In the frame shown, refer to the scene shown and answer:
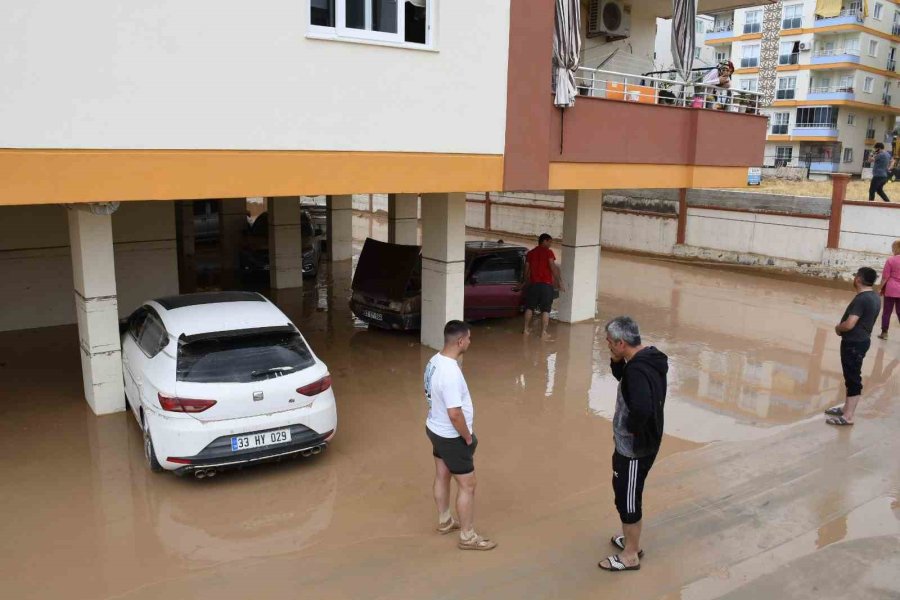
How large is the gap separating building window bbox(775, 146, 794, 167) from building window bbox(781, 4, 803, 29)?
8562mm

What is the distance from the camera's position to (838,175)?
16.8 m

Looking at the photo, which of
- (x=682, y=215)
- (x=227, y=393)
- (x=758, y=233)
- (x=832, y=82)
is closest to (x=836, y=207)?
(x=758, y=233)

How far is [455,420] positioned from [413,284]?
679 cm

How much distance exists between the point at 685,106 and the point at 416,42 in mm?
5349

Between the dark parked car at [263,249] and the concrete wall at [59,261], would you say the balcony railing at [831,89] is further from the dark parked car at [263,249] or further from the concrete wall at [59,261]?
the concrete wall at [59,261]

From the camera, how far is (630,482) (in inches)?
189

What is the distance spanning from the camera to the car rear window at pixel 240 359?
6098mm

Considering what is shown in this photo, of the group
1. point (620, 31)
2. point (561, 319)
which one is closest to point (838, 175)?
point (620, 31)

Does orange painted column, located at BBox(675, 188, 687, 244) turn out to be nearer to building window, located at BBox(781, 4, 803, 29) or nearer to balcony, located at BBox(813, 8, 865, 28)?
balcony, located at BBox(813, 8, 865, 28)

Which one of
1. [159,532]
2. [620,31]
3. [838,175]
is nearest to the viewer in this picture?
[159,532]

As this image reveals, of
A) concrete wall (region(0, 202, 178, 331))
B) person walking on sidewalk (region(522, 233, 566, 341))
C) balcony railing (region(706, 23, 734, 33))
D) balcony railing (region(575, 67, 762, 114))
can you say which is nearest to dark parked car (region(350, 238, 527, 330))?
person walking on sidewalk (region(522, 233, 566, 341))

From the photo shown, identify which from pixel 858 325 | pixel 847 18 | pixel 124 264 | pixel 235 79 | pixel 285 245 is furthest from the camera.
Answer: pixel 847 18

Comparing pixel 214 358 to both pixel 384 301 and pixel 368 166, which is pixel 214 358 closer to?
pixel 368 166

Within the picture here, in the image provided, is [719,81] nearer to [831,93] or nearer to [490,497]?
[490,497]
